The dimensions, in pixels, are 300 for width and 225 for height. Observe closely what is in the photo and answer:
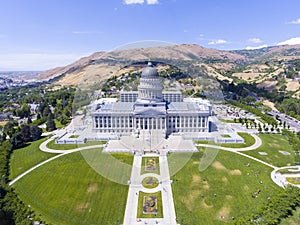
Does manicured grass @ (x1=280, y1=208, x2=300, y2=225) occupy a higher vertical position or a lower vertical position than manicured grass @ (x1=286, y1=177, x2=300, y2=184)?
lower

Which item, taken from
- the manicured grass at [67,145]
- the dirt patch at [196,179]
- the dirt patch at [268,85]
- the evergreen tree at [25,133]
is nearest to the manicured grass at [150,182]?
the dirt patch at [196,179]

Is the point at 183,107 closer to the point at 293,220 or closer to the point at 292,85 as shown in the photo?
the point at 293,220

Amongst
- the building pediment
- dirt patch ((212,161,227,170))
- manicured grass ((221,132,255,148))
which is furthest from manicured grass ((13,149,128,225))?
manicured grass ((221,132,255,148))

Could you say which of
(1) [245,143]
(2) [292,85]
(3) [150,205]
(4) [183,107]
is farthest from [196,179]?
(2) [292,85]

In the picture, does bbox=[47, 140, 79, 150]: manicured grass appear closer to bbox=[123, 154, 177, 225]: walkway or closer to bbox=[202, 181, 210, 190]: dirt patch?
bbox=[123, 154, 177, 225]: walkway

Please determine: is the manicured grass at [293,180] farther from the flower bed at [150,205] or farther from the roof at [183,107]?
the roof at [183,107]

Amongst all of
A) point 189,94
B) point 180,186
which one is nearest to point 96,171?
point 180,186
